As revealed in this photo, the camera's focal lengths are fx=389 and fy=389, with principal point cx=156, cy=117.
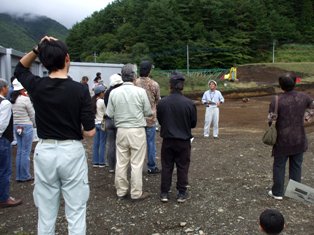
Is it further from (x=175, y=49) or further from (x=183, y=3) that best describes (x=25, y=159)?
(x=183, y=3)

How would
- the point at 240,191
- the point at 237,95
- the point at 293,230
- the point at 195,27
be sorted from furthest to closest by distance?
the point at 195,27 < the point at 237,95 < the point at 240,191 < the point at 293,230

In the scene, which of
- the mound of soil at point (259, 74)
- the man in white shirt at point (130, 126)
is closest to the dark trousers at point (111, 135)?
the man in white shirt at point (130, 126)

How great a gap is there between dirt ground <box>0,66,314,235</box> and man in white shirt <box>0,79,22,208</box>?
0.55 ft

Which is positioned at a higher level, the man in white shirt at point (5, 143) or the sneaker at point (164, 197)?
the man in white shirt at point (5, 143)

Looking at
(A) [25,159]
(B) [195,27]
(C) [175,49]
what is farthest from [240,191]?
(B) [195,27]

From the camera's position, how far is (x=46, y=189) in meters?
3.36

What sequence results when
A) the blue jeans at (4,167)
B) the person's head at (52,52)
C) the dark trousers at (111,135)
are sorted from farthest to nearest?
the dark trousers at (111,135) < the blue jeans at (4,167) < the person's head at (52,52)

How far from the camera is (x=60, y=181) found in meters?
3.36

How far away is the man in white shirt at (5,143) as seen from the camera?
5.13 metres

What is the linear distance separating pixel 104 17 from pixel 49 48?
8794 cm

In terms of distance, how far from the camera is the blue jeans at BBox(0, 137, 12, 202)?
17.7 ft

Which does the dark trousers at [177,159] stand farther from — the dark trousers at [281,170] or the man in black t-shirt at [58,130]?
the man in black t-shirt at [58,130]

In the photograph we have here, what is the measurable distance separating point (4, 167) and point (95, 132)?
2.07 metres

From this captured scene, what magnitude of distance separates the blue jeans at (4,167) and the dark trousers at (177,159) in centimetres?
221
